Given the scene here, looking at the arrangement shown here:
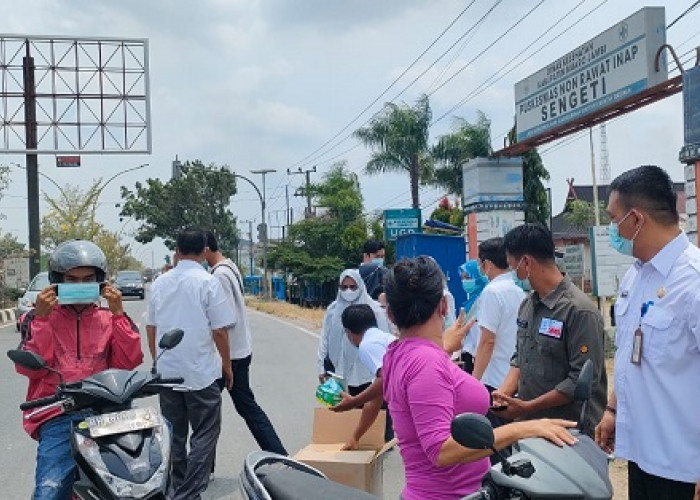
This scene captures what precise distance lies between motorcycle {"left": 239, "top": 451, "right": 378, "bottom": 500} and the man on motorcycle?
1.30 meters

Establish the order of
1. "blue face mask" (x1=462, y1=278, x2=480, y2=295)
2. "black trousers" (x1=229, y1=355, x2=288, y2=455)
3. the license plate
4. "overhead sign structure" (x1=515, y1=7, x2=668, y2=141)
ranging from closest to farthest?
the license plate < "black trousers" (x1=229, y1=355, x2=288, y2=455) < "blue face mask" (x1=462, y1=278, x2=480, y2=295) < "overhead sign structure" (x1=515, y1=7, x2=668, y2=141)

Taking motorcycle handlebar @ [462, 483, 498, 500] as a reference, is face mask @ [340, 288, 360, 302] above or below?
above

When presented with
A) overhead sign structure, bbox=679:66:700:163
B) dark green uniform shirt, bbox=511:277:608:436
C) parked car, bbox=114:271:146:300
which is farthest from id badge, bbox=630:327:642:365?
parked car, bbox=114:271:146:300

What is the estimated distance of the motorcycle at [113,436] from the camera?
11.0ft

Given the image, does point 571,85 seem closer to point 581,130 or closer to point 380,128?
point 581,130

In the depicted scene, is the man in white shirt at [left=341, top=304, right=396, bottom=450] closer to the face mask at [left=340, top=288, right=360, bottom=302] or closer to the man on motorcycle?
the face mask at [left=340, top=288, right=360, bottom=302]

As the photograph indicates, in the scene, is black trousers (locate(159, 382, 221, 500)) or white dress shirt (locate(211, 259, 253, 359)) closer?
black trousers (locate(159, 382, 221, 500))

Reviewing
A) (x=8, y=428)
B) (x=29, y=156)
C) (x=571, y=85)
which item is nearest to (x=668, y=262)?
(x=8, y=428)

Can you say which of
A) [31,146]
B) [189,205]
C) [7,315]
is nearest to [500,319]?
[31,146]

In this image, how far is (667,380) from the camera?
2.98 metres

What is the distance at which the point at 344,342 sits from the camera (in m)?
6.72

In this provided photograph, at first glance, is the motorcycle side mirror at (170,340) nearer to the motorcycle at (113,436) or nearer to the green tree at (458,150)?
the motorcycle at (113,436)

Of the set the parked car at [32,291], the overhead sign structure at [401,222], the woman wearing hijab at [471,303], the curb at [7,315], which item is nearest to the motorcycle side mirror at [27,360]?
the woman wearing hijab at [471,303]

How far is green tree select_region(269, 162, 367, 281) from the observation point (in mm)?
34531
